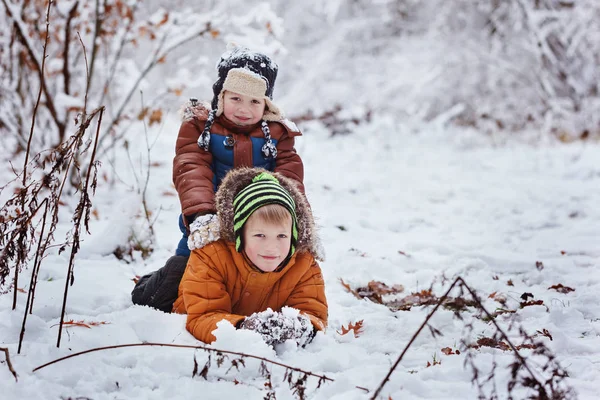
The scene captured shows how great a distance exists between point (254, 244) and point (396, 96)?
1344cm

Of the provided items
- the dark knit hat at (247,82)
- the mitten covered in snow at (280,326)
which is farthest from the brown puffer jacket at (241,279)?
the dark knit hat at (247,82)

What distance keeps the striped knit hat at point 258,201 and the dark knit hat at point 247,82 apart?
1.76ft

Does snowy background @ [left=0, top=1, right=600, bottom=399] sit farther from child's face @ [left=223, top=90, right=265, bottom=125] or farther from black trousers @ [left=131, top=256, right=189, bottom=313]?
child's face @ [left=223, top=90, right=265, bottom=125]

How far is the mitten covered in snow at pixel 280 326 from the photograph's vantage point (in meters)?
2.31

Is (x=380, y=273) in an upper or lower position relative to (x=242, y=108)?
lower

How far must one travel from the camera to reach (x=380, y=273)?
3.85 m

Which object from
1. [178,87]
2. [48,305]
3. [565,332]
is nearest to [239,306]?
[48,305]

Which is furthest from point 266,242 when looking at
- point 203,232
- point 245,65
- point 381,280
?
point 381,280

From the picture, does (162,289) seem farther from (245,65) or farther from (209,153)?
(245,65)

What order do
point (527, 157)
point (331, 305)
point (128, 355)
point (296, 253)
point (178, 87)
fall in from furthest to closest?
point (527, 157), point (178, 87), point (331, 305), point (296, 253), point (128, 355)

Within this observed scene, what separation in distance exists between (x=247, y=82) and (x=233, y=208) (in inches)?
32.0

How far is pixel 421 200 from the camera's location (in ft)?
21.8

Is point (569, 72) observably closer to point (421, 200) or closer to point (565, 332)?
point (421, 200)

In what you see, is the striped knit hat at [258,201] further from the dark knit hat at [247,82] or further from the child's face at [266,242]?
the dark knit hat at [247,82]
